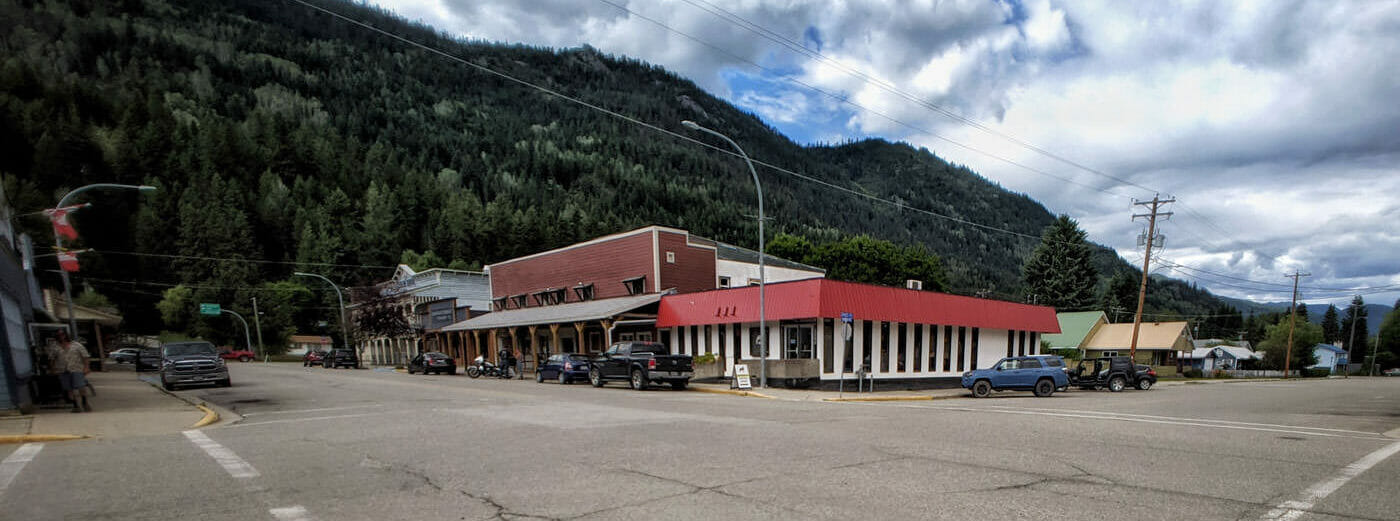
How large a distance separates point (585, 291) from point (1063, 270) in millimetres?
59189

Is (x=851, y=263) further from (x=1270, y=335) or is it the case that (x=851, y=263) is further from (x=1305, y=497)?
(x=1305, y=497)

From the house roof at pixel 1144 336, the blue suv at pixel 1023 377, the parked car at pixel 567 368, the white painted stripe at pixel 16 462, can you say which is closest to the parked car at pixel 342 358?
the parked car at pixel 567 368

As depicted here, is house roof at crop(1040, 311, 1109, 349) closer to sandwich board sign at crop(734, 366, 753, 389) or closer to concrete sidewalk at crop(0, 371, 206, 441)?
sandwich board sign at crop(734, 366, 753, 389)

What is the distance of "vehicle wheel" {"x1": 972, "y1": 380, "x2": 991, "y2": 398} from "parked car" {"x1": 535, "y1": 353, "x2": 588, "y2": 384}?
15.7m

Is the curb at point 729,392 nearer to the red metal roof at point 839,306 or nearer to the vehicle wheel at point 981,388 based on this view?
the red metal roof at point 839,306

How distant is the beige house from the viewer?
5641 cm

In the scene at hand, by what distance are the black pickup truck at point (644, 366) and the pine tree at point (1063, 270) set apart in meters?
63.0

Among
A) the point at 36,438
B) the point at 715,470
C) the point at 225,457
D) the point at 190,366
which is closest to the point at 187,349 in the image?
the point at 190,366

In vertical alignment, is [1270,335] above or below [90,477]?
below

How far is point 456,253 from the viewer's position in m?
105

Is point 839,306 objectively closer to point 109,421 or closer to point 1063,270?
point 109,421

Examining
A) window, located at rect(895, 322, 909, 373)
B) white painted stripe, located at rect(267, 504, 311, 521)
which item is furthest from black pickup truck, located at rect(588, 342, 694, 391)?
white painted stripe, located at rect(267, 504, 311, 521)

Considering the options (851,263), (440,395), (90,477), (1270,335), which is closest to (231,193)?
(851,263)

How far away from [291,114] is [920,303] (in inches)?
7203
